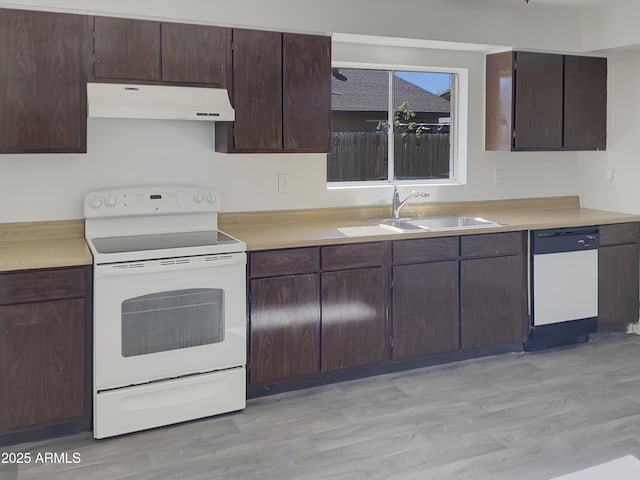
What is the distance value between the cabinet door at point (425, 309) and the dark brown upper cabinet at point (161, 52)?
5.06 feet

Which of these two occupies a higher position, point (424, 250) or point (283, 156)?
point (283, 156)

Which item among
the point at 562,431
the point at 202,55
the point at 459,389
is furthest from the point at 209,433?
the point at 202,55

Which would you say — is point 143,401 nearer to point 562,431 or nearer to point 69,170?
point 69,170

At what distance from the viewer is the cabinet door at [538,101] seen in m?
4.39

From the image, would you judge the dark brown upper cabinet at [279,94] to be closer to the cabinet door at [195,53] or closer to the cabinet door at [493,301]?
the cabinet door at [195,53]

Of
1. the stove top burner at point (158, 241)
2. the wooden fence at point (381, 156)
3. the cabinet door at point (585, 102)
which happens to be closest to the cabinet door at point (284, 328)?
the stove top burner at point (158, 241)

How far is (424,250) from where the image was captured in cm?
380

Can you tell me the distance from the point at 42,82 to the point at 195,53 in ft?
2.57

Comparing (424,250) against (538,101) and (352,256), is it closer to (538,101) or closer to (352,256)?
(352,256)

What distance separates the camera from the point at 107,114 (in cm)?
307

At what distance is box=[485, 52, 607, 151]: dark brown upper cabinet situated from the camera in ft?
14.4

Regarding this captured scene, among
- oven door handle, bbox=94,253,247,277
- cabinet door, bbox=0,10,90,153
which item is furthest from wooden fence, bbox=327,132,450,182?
cabinet door, bbox=0,10,90,153

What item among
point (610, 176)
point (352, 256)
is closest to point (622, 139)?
point (610, 176)

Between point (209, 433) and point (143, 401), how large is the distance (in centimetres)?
35
